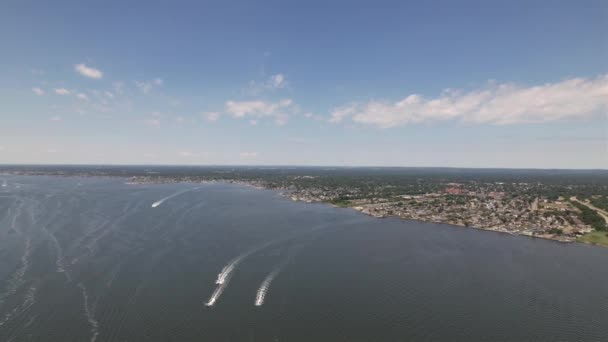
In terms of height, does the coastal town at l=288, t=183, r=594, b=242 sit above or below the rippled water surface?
above

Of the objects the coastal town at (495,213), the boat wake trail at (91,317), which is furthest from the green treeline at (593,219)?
the boat wake trail at (91,317)

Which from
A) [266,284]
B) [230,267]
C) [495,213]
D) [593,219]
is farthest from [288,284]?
[593,219]

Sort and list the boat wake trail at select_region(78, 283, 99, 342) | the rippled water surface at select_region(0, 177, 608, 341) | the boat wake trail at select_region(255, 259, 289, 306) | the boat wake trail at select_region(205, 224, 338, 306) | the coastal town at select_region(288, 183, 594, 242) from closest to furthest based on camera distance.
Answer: the boat wake trail at select_region(78, 283, 99, 342) < the rippled water surface at select_region(0, 177, 608, 341) < the boat wake trail at select_region(255, 259, 289, 306) < the boat wake trail at select_region(205, 224, 338, 306) < the coastal town at select_region(288, 183, 594, 242)

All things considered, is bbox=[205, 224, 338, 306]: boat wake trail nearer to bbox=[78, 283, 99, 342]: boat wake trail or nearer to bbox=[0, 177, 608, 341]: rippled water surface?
bbox=[0, 177, 608, 341]: rippled water surface

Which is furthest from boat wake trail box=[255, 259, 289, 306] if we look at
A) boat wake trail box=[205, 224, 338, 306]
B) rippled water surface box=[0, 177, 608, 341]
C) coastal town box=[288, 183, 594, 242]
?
coastal town box=[288, 183, 594, 242]

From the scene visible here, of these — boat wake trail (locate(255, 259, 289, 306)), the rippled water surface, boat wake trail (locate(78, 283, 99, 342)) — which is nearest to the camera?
boat wake trail (locate(78, 283, 99, 342))

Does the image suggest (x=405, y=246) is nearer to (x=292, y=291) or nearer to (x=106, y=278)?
(x=292, y=291)
